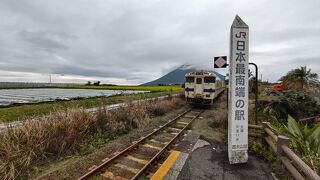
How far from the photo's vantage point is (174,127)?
9.70 meters

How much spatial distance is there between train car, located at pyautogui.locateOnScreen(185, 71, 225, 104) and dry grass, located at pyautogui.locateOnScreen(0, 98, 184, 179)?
313 inches

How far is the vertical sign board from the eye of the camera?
532 centimetres

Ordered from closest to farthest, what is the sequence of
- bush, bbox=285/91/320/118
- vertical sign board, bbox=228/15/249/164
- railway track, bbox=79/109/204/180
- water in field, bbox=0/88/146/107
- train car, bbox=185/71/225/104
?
railway track, bbox=79/109/204/180, vertical sign board, bbox=228/15/249/164, bush, bbox=285/91/320/118, train car, bbox=185/71/225/104, water in field, bbox=0/88/146/107

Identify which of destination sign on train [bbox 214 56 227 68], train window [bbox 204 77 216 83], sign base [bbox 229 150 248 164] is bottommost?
sign base [bbox 229 150 248 164]

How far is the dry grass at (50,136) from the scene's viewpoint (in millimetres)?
4770

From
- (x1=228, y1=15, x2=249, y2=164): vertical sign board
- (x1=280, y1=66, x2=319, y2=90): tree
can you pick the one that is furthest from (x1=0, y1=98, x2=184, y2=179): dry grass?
(x1=280, y1=66, x2=319, y2=90): tree

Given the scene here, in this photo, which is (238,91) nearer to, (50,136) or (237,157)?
(237,157)

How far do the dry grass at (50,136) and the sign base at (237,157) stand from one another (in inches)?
165

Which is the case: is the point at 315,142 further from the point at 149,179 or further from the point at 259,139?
the point at 149,179

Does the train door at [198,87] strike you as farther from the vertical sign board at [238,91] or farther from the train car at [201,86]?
the vertical sign board at [238,91]

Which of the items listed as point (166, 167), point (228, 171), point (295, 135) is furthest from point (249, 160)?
point (166, 167)

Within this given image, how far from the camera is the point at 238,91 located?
541 cm

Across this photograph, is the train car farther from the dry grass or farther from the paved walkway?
the paved walkway

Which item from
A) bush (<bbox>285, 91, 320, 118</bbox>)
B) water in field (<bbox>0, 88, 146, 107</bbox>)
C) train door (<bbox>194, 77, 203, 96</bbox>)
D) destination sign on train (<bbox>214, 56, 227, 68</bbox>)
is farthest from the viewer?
water in field (<bbox>0, 88, 146, 107</bbox>)
